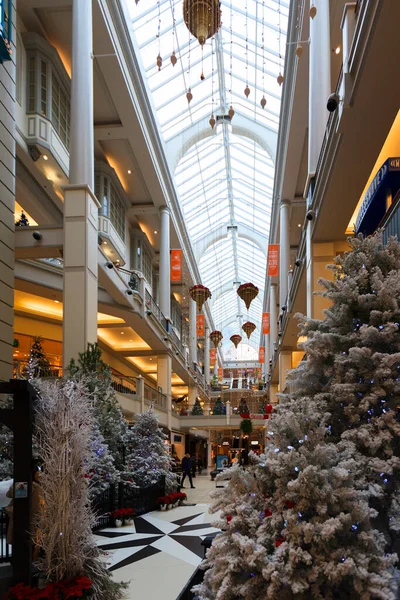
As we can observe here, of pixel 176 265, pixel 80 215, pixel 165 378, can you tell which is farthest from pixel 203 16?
pixel 165 378

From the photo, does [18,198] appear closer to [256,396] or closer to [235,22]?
[235,22]

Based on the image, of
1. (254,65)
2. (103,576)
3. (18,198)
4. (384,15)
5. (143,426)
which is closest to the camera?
(384,15)

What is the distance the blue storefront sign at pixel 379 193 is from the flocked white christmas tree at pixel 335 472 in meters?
3.84

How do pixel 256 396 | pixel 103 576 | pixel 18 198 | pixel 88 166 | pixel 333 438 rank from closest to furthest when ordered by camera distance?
pixel 333 438, pixel 103 576, pixel 88 166, pixel 18 198, pixel 256 396

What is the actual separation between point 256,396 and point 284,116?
2430 cm

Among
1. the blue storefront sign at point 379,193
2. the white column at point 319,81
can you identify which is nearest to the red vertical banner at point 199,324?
the white column at point 319,81

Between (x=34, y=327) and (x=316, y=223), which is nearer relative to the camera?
(x=316, y=223)

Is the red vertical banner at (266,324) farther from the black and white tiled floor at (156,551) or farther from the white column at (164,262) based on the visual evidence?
the black and white tiled floor at (156,551)

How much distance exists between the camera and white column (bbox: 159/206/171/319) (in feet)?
84.4

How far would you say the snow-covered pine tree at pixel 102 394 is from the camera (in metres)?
11.2

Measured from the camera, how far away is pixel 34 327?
21406 mm

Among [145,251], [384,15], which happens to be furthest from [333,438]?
[145,251]

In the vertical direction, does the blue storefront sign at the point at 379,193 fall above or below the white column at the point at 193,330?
below

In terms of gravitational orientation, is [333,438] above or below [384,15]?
below
